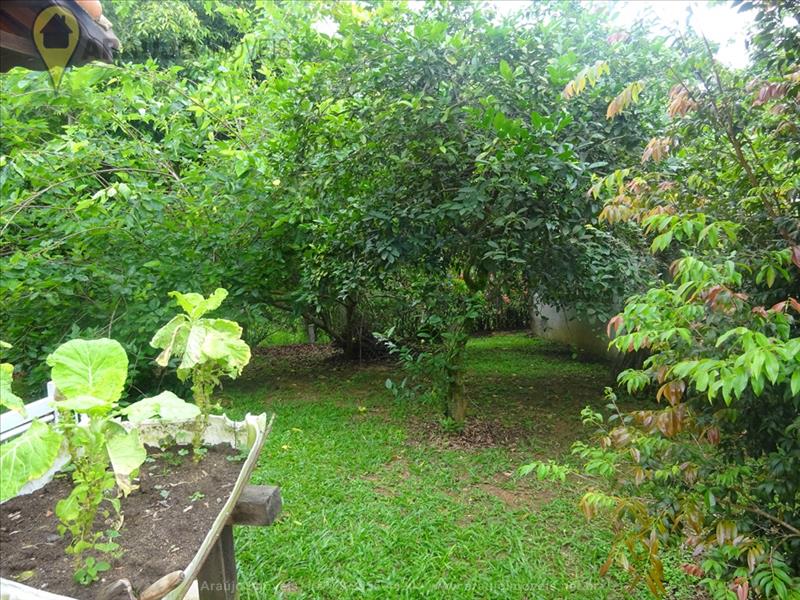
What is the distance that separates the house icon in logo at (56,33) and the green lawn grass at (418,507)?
90.2 inches

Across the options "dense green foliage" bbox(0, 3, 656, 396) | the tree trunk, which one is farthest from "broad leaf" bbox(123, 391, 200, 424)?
the tree trunk

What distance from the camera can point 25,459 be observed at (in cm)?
126

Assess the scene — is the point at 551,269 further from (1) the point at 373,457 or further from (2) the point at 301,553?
(2) the point at 301,553

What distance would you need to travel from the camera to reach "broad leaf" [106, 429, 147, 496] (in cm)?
142

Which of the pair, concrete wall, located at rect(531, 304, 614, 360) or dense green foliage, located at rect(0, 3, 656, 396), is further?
concrete wall, located at rect(531, 304, 614, 360)

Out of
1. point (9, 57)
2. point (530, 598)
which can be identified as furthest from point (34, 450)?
point (530, 598)

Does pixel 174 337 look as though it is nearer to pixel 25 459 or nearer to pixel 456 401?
pixel 25 459

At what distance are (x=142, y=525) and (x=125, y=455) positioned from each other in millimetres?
341

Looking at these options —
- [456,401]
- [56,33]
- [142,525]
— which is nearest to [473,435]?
[456,401]

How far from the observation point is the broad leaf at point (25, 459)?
4.01 ft

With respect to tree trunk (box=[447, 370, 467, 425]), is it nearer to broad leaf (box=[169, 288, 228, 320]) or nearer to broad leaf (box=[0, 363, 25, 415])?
broad leaf (box=[169, 288, 228, 320])

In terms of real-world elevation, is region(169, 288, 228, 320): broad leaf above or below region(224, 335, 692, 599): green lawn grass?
above

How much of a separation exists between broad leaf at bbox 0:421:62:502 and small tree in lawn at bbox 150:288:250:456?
1.98 ft

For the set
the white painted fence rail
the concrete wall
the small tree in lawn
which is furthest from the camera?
the concrete wall
